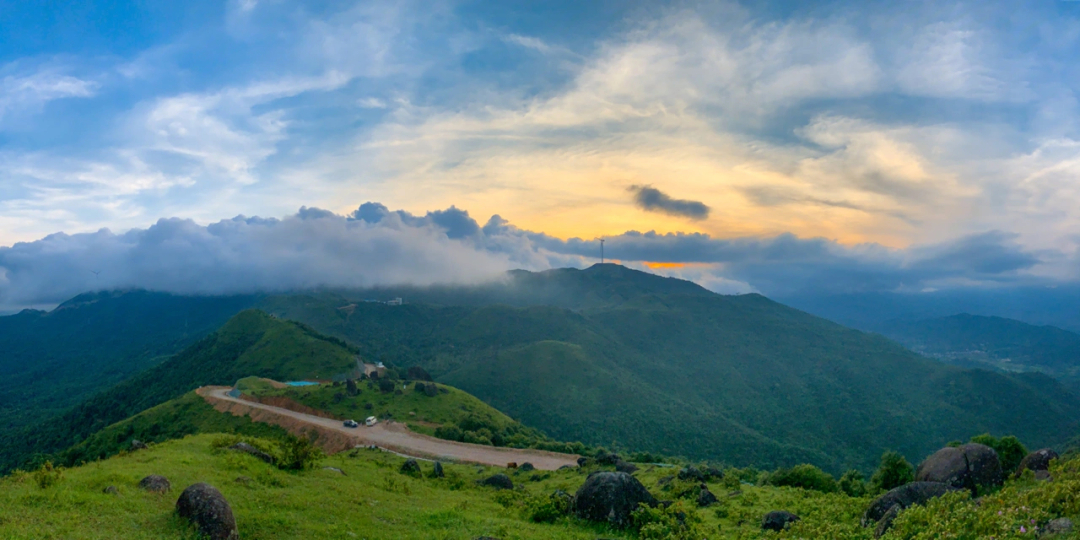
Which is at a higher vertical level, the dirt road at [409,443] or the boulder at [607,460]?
the boulder at [607,460]

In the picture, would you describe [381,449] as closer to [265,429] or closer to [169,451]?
[265,429]

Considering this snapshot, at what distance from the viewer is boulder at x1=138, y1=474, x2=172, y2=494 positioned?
2292 cm

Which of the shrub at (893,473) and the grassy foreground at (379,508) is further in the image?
the shrub at (893,473)

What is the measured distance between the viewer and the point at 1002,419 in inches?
6225

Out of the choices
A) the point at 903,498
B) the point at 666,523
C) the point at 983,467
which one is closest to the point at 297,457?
the point at 666,523

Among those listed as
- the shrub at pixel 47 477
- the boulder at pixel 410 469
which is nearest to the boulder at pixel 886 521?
the boulder at pixel 410 469

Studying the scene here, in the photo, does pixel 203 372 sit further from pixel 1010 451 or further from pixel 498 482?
pixel 1010 451

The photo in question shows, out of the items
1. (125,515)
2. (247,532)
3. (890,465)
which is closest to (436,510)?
(247,532)

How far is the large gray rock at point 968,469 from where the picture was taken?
27047 millimetres

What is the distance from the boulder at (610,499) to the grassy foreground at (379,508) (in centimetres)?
75

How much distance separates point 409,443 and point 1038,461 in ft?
216

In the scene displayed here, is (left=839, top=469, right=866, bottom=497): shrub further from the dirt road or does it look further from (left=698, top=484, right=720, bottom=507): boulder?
the dirt road

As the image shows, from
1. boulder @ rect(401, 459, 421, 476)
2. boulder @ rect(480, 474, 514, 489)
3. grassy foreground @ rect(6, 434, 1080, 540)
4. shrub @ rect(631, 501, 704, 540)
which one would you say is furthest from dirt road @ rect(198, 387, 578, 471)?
shrub @ rect(631, 501, 704, 540)

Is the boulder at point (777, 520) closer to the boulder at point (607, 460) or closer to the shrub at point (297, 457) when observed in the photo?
the boulder at point (607, 460)
